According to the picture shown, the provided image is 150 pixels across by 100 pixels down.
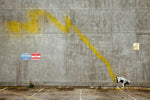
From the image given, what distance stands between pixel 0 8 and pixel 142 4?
14012 mm

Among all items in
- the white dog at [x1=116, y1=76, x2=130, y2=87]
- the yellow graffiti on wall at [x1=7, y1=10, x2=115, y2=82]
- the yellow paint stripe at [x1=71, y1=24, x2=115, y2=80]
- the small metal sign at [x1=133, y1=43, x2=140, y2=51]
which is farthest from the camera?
the yellow graffiti on wall at [x1=7, y1=10, x2=115, y2=82]

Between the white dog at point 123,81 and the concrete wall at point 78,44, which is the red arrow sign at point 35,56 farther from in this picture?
the white dog at point 123,81

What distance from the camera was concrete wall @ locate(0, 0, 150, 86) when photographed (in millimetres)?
11211

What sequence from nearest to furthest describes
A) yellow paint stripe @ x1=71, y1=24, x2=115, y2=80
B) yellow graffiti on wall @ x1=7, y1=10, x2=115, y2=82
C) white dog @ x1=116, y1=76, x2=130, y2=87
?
white dog @ x1=116, y1=76, x2=130, y2=87
yellow paint stripe @ x1=71, y1=24, x2=115, y2=80
yellow graffiti on wall @ x1=7, y1=10, x2=115, y2=82

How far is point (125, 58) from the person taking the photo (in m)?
11.3

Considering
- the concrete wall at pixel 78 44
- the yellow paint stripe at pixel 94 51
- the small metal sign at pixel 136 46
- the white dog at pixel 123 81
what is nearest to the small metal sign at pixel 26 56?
the concrete wall at pixel 78 44

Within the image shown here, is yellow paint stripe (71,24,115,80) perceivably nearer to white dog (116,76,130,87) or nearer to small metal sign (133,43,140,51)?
white dog (116,76,130,87)

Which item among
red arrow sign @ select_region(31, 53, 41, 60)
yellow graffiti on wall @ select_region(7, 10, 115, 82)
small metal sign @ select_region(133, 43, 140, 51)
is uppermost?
yellow graffiti on wall @ select_region(7, 10, 115, 82)

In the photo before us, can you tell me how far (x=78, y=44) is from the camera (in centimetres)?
1144

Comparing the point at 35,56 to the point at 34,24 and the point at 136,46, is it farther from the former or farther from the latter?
the point at 136,46

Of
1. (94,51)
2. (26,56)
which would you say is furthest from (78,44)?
(26,56)

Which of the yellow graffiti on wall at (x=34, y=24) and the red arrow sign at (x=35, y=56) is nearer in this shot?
the red arrow sign at (x=35, y=56)

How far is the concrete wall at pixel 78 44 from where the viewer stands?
Answer: 1121 cm

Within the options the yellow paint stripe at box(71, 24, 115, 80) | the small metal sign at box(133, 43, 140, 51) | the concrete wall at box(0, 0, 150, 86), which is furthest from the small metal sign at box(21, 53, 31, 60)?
the small metal sign at box(133, 43, 140, 51)
